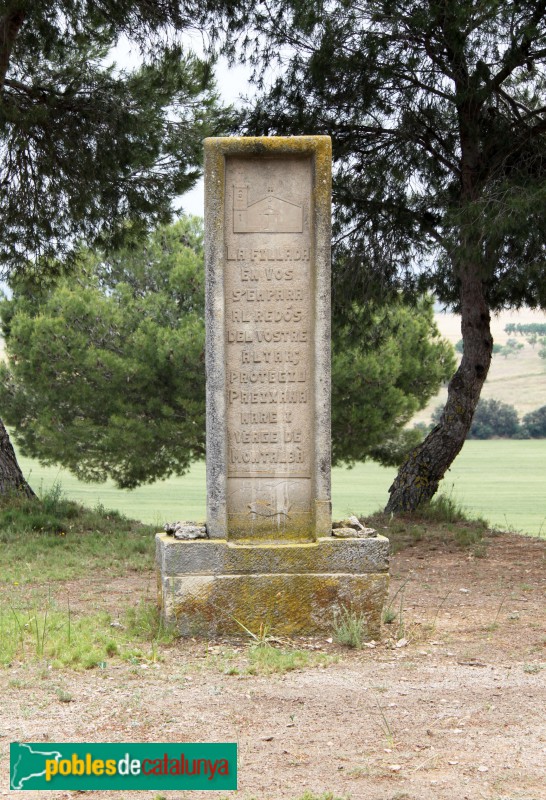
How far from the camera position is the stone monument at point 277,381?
571 cm

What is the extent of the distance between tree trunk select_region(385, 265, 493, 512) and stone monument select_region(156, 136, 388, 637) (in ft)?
18.4

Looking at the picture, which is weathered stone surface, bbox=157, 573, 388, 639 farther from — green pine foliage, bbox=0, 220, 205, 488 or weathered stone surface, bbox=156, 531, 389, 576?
green pine foliage, bbox=0, 220, 205, 488

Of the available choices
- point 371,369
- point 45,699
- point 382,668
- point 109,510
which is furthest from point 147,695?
point 371,369

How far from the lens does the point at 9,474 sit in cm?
1130

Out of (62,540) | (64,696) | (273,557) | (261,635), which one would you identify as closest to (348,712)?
(64,696)

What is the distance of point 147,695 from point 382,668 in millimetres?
1282

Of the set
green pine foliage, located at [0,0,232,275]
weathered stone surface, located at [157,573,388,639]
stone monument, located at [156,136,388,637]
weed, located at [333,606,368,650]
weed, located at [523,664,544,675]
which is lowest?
weed, located at [523,664,544,675]

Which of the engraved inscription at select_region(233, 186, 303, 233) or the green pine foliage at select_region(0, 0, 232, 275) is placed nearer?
the engraved inscription at select_region(233, 186, 303, 233)

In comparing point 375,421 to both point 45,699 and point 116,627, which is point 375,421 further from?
point 45,699

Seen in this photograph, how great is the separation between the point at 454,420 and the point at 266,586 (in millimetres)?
6357

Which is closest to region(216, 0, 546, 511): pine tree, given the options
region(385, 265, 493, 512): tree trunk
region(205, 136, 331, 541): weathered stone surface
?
region(385, 265, 493, 512): tree trunk

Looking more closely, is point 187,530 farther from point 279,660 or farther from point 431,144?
point 431,144

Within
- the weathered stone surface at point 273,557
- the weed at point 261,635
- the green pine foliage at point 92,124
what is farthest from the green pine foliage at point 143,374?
the weed at point 261,635

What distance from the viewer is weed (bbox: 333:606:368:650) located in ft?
18.2
